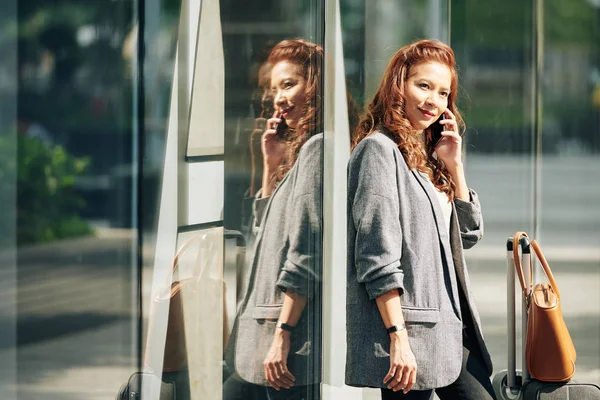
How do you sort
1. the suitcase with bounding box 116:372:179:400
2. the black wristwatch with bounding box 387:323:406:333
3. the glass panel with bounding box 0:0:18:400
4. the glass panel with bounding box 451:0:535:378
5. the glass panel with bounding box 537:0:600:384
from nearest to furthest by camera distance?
the glass panel with bounding box 0:0:18:400, the suitcase with bounding box 116:372:179:400, the black wristwatch with bounding box 387:323:406:333, the glass panel with bounding box 451:0:535:378, the glass panel with bounding box 537:0:600:384

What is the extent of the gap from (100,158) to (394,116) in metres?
1.25

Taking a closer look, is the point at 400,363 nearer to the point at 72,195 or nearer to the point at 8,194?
the point at 72,195

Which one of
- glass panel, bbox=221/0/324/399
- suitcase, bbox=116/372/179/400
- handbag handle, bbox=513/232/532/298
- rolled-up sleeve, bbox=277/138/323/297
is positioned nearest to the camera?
suitcase, bbox=116/372/179/400

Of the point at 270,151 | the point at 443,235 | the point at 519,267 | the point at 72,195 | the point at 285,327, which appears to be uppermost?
the point at 270,151

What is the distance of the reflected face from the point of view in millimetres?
3135

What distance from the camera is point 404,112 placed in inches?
132

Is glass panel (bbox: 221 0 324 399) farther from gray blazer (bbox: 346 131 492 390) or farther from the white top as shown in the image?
the white top

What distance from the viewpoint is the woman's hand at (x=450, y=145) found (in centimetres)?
347

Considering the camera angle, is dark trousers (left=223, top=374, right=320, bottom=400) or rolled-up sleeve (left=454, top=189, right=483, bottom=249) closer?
dark trousers (left=223, top=374, right=320, bottom=400)

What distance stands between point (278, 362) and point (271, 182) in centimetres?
57

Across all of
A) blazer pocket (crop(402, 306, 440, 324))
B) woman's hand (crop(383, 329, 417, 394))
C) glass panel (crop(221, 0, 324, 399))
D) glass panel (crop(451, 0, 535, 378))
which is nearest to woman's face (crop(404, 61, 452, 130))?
glass panel (crop(221, 0, 324, 399))

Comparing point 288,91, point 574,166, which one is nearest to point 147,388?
point 288,91

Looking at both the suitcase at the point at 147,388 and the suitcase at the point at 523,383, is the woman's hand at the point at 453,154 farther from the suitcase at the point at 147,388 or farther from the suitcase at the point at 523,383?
the suitcase at the point at 147,388

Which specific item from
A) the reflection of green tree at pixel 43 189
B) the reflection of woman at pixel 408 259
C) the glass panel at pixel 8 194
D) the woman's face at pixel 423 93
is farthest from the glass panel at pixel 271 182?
the glass panel at pixel 8 194
